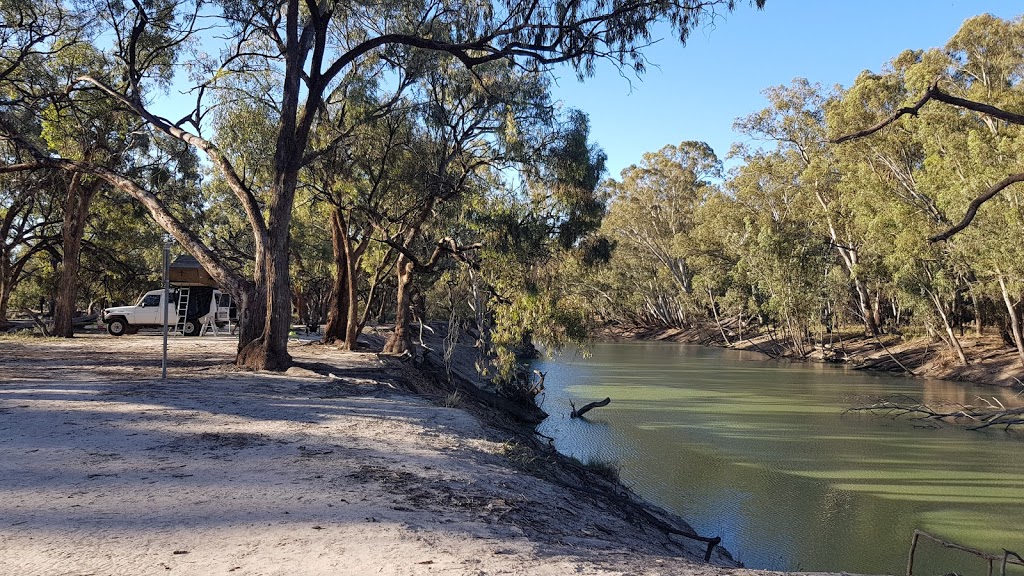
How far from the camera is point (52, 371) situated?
33.5 ft

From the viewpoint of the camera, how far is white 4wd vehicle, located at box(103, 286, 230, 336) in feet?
71.1

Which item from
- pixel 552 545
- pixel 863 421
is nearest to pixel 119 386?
pixel 552 545

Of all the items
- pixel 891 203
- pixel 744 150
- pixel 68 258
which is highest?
pixel 744 150

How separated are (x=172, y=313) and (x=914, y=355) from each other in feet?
95.4

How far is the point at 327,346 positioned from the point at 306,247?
15155 millimetres

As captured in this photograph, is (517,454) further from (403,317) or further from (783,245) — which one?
(783,245)

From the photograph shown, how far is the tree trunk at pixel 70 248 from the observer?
699 inches

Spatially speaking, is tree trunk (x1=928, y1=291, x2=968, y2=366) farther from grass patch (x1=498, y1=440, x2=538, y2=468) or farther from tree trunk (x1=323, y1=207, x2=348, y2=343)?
grass patch (x1=498, y1=440, x2=538, y2=468)

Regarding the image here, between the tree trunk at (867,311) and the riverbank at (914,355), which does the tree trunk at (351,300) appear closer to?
the riverbank at (914,355)

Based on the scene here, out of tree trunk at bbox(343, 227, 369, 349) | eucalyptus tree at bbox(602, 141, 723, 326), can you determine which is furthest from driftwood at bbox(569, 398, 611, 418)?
eucalyptus tree at bbox(602, 141, 723, 326)

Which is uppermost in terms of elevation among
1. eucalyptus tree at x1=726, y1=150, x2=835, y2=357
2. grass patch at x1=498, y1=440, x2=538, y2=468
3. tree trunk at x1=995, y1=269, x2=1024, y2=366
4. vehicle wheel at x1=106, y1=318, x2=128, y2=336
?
eucalyptus tree at x1=726, y1=150, x2=835, y2=357

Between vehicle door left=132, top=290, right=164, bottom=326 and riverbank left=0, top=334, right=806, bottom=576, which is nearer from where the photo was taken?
riverbank left=0, top=334, right=806, bottom=576

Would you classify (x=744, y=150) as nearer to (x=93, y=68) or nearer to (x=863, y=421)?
(x=863, y=421)

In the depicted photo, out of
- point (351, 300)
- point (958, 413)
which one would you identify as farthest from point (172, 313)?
point (958, 413)
